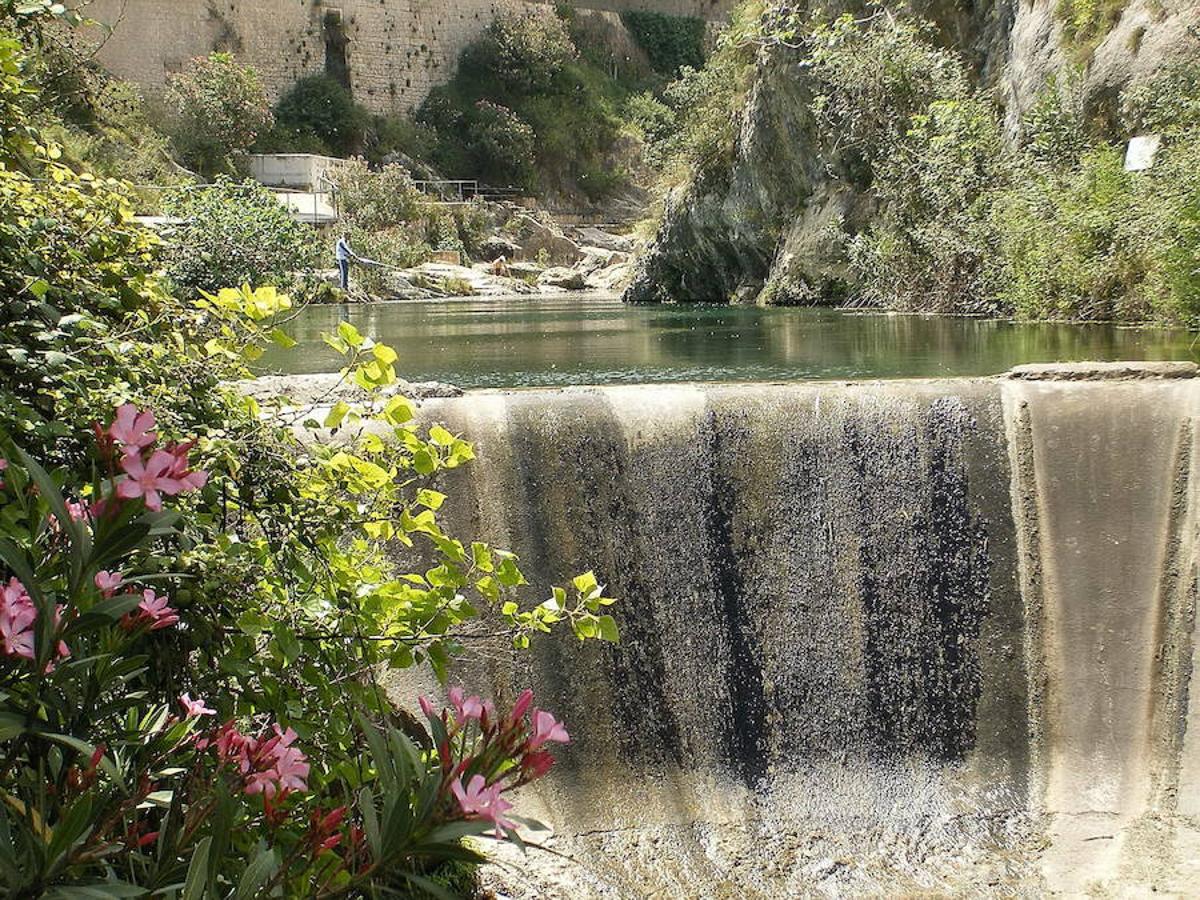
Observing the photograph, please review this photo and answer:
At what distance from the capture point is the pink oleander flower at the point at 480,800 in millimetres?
1694

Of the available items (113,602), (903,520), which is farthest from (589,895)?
(113,602)

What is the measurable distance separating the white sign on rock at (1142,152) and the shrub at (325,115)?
28957 millimetres

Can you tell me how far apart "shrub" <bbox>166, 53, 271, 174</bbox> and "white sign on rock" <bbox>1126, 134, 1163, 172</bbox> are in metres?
24.5

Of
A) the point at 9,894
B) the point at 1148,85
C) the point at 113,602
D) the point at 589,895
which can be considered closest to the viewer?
the point at 9,894

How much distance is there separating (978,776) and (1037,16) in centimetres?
1096

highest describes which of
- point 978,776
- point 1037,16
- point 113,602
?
point 1037,16

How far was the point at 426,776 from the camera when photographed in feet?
5.80

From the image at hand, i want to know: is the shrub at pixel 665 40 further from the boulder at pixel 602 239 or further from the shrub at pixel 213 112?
the shrub at pixel 213 112

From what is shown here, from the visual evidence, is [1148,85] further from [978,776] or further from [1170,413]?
[978,776]

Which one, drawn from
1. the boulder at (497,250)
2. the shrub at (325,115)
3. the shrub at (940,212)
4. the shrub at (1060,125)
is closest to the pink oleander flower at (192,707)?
the shrub at (1060,125)

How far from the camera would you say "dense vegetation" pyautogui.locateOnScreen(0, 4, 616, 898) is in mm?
1663

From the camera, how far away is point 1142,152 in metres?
Answer: 10.6

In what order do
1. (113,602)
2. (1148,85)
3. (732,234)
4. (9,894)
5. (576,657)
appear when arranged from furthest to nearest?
(732,234) < (1148,85) < (576,657) < (113,602) < (9,894)

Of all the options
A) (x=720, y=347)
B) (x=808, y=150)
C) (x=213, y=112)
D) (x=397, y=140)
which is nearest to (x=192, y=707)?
(x=720, y=347)
